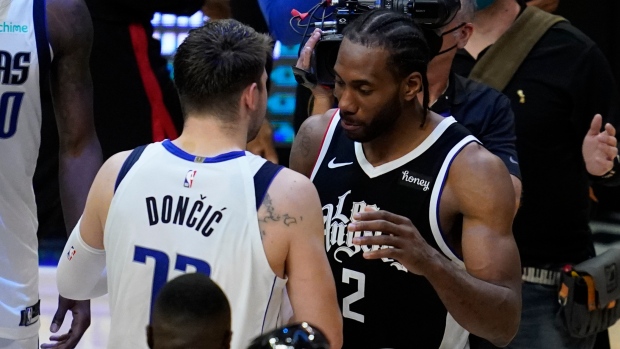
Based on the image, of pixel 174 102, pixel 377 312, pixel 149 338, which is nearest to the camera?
pixel 149 338

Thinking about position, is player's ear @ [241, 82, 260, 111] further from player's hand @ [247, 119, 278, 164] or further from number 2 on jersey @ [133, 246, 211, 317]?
player's hand @ [247, 119, 278, 164]

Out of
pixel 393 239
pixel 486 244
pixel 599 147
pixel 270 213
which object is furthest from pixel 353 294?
pixel 599 147

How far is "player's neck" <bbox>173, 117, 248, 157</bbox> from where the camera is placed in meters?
2.84

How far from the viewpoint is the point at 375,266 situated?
10.7 ft

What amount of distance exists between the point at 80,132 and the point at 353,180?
0.99 metres

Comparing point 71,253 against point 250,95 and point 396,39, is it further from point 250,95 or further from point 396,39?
point 396,39

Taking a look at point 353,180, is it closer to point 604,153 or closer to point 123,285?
point 123,285

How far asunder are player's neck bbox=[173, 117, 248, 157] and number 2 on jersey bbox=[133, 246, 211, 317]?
0.87 ft

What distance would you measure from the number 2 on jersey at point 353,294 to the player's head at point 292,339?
54.5 inches

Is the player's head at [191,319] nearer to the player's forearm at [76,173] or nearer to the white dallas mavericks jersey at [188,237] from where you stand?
the white dallas mavericks jersey at [188,237]

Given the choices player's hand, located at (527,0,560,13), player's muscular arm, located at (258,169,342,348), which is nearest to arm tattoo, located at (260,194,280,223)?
player's muscular arm, located at (258,169,342,348)

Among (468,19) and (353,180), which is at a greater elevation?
(468,19)

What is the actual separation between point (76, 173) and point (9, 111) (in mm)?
350

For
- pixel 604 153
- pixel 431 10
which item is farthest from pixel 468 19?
pixel 604 153
